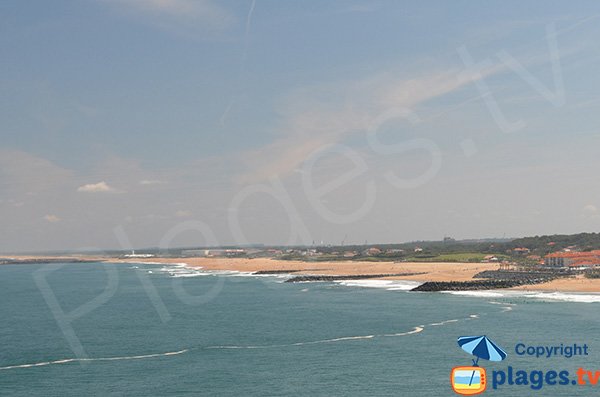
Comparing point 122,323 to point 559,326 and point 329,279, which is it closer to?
point 559,326

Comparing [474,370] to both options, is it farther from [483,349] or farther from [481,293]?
[481,293]

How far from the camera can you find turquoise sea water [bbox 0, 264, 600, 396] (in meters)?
45.5

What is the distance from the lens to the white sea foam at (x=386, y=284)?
125 m

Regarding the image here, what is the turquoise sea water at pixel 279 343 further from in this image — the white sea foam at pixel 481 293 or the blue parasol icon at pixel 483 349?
the blue parasol icon at pixel 483 349

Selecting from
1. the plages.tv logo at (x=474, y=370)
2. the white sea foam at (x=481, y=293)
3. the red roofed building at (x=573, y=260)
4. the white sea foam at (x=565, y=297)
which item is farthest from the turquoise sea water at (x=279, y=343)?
the red roofed building at (x=573, y=260)

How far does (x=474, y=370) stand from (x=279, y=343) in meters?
24.2

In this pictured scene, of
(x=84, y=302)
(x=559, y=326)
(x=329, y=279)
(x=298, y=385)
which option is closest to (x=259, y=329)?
(x=298, y=385)

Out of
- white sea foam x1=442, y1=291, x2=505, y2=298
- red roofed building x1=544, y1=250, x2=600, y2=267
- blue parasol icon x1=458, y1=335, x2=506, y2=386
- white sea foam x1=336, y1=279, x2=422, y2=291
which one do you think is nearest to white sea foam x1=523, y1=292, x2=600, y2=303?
white sea foam x1=442, y1=291, x2=505, y2=298

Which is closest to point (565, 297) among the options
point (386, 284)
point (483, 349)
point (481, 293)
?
point (481, 293)

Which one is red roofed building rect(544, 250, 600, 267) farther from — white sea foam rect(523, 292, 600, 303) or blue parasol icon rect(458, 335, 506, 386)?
blue parasol icon rect(458, 335, 506, 386)

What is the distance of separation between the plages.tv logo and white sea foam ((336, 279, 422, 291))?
76.7 metres

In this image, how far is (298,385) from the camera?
147ft

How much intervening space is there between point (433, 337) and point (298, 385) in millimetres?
23181

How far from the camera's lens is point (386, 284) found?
136m
